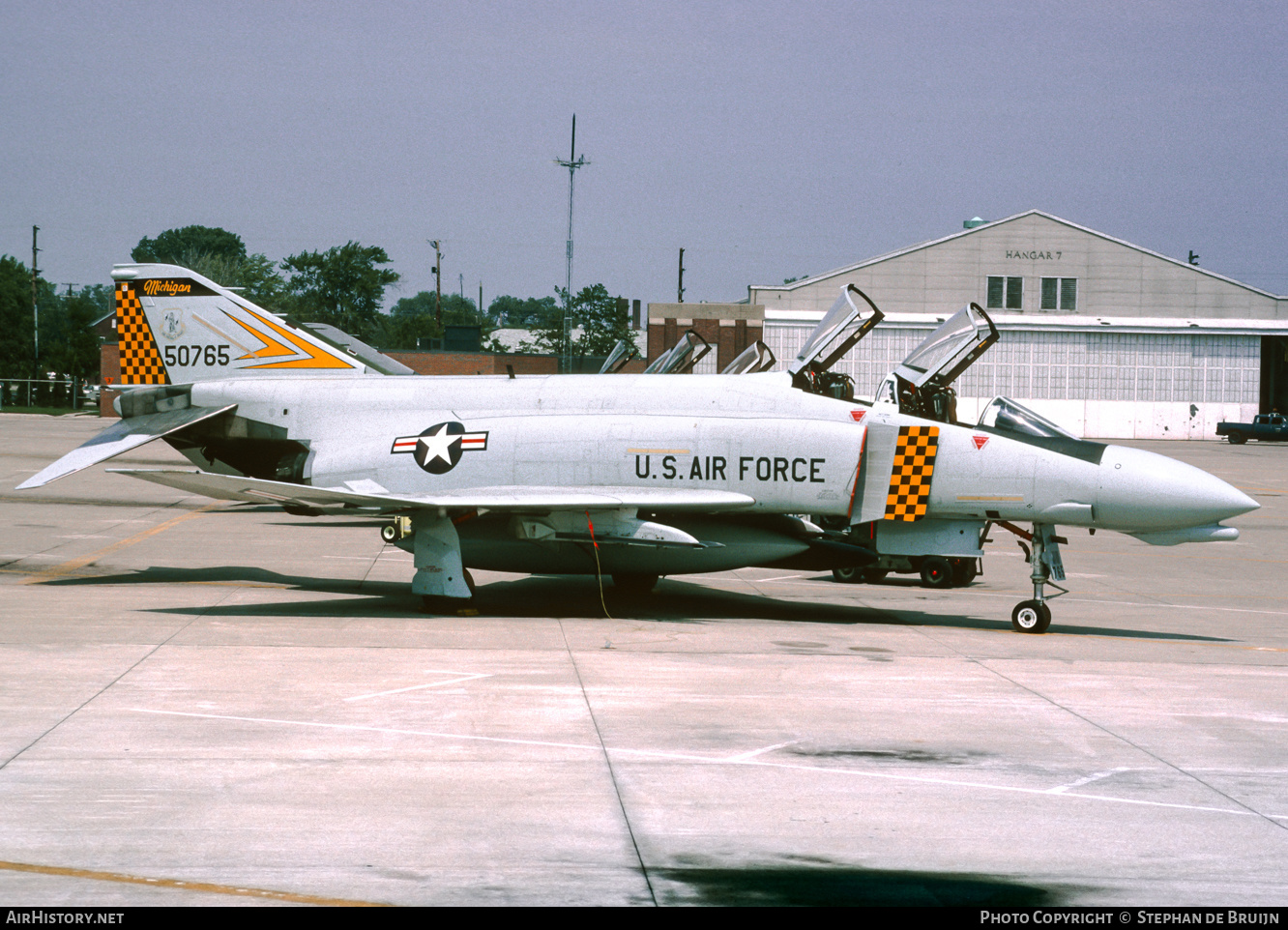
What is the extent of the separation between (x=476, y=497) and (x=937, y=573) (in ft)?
25.0

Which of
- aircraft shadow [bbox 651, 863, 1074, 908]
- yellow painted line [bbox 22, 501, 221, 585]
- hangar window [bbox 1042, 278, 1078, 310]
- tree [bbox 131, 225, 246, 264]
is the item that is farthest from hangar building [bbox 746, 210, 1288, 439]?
tree [bbox 131, 225, 246, 264]

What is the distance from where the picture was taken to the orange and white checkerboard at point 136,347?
1655 cm

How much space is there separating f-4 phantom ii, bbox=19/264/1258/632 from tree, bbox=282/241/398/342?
90.2m

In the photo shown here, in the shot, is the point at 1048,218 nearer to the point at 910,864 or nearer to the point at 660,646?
the point at 660,646

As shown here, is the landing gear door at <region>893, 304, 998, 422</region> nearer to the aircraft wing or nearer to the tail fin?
the aircraft wing

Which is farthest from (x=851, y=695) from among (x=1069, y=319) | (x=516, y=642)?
(x=1069, y=319)

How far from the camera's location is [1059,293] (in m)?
74.3

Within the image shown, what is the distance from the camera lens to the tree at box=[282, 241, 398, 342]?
4055 inches

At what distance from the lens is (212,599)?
14.2 meters

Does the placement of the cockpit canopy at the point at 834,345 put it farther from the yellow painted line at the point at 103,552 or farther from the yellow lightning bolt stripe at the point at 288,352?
the yellow painted line at the point at 103,552

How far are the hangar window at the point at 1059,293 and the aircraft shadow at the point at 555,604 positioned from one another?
63005 mm

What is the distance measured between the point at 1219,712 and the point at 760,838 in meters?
5.19

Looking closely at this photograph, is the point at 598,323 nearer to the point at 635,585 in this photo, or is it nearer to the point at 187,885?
the point at 635,585

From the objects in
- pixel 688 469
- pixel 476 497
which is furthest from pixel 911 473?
pixel 476 497
